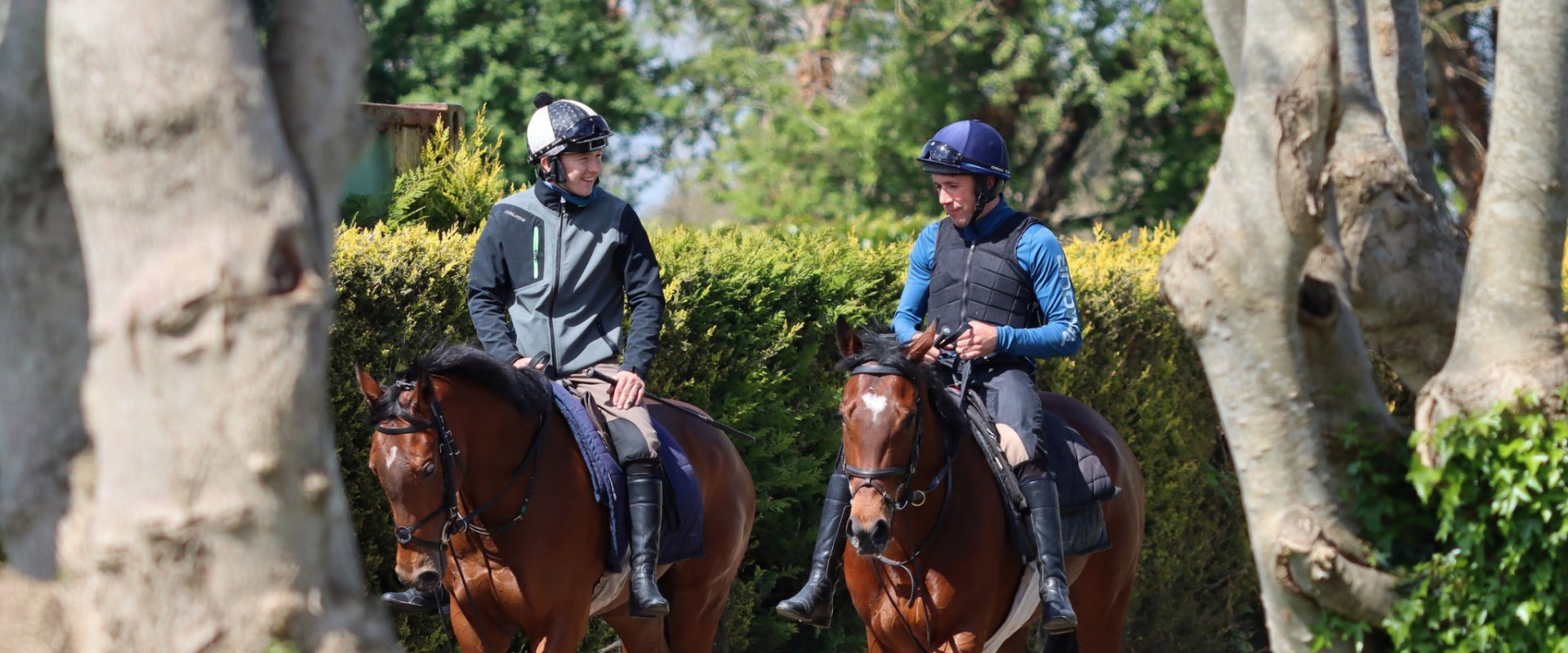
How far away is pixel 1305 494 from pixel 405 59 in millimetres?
20334

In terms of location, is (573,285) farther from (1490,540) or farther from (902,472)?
(1490,540)

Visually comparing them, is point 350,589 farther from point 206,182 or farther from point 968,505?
point 968,505

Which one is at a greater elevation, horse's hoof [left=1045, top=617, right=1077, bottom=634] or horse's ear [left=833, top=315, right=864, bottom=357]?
horse's ear [left=833, top=315, right=864, bottom=357]

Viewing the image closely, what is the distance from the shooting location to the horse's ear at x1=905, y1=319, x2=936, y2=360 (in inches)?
235

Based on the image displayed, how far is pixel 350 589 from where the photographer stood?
11.8 ft

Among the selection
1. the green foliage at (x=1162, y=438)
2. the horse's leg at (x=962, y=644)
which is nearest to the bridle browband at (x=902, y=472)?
the horse's leg at (x=962, y=644)

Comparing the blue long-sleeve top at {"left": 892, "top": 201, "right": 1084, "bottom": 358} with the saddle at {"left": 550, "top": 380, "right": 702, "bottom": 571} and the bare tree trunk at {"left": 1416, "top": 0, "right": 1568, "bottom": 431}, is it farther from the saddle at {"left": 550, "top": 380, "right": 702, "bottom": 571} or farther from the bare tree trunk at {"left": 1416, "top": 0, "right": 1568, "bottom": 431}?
the bare tree trunk at {"left": 1416, "top": 0, "right": 1568, "bottom": 431}

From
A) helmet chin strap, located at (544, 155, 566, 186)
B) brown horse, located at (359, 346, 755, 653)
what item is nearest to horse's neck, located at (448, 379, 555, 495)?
brown horse, located at (359, 346, 755, 653)

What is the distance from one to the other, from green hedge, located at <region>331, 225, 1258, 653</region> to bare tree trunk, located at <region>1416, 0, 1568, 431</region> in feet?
13.0

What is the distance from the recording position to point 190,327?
10.7ft

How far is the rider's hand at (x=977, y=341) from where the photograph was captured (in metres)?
6.27

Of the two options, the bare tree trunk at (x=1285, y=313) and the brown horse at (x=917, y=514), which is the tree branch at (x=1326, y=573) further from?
the brown horse at (x=917, y=514)

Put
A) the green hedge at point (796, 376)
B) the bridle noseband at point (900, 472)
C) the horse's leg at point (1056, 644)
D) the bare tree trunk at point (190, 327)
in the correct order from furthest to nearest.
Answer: the horse's leg at point (1056, 644)
the green hedge at point (796, 376)
the bridle noseband at point (900, 472)
the bare tree trunk at point (190, 327)

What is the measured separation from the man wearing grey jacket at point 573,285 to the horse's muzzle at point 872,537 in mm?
1031
